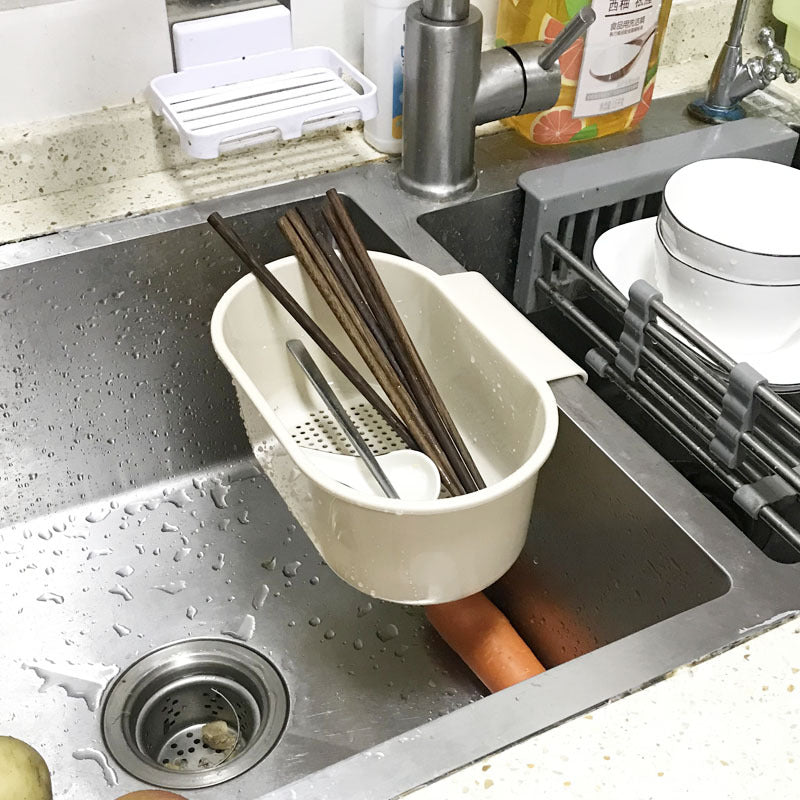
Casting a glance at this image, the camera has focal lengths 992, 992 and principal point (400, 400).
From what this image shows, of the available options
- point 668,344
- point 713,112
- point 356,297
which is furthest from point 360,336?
point 713,112

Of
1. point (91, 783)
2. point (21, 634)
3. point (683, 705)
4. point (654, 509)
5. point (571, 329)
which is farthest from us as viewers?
point (571, 329)

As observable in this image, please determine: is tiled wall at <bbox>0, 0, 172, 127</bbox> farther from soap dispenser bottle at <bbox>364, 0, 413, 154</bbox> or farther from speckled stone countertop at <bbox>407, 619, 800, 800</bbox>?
speckled stone countertop at <bbox>407, 619, 800, 800</bbox>

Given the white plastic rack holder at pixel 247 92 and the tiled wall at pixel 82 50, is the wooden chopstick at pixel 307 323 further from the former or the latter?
the tiled wall at pixel 82 50

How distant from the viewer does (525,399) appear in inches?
29.9

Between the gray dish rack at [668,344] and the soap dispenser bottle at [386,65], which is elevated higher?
the soap dispenser bottle at [386,65]

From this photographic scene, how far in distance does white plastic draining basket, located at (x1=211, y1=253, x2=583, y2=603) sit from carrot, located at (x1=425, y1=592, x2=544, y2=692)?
0.14m

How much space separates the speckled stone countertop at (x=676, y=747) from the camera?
1.78 feet

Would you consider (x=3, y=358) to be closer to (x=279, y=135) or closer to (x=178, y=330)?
(x=178, y=330)

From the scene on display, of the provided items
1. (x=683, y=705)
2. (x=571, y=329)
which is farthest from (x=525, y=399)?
(x=571, y=329)

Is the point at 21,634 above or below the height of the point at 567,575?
below

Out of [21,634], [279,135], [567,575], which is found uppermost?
[279,135]

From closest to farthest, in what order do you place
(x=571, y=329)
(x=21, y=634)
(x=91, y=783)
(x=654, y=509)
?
(x=654, y=509), (x=91, y=783), (x=21, y=634), (x=571, y=329)

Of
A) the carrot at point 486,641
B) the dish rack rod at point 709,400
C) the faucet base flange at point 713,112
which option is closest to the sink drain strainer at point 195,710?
the carrot at point 486,641

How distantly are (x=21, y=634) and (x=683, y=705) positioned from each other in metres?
0.63
